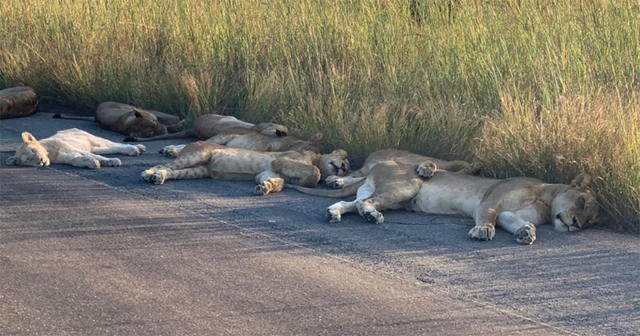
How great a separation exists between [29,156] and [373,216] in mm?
3579

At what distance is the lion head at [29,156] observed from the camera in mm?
9609

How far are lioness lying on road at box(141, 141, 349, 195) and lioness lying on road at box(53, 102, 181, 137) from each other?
177 cm

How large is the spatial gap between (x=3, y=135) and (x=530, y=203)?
603cm

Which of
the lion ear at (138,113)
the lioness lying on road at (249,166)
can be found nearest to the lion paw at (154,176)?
the lioness lying on road at (249,166)

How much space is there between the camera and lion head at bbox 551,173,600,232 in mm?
7277

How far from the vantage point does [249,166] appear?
9.13 meters

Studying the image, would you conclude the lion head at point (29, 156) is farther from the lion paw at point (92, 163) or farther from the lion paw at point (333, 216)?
the lion paw at point (333, 216)

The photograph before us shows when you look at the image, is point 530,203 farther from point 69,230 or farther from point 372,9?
point 372,9

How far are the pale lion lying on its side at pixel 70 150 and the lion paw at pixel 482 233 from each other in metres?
3.82

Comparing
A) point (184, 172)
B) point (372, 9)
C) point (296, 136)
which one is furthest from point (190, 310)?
point (372, 9)

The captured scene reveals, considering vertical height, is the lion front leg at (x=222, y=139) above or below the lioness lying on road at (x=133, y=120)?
above

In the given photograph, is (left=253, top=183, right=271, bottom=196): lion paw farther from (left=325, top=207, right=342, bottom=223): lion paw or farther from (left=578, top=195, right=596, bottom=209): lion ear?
(left=578, top=195, right=596, bottom=209): lion ear

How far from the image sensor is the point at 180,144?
10.8 meters

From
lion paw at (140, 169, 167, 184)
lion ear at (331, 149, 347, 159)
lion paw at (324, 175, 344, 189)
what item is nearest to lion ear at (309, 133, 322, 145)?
lion ear at (331, 149, 347, 159)
